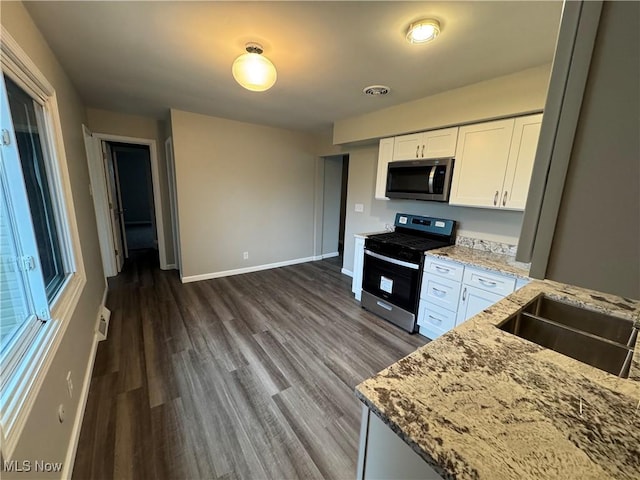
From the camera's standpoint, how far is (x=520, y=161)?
215 centimetres

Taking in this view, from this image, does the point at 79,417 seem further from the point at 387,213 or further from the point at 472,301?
the point at 387,213

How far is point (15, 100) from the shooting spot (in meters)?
1.45

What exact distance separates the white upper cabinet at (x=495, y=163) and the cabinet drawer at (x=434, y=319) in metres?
1.07

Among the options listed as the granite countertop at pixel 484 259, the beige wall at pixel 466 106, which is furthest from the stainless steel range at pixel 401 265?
the beige wall at pixel 466 106

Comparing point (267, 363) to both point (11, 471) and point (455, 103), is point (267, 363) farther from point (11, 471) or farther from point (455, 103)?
point (455, 103)

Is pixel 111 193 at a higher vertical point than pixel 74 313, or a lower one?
higher

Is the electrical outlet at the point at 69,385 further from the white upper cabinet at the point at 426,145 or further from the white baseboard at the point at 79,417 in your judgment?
the white upper cabinet at the point at 426,145

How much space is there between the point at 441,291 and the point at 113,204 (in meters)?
5.06

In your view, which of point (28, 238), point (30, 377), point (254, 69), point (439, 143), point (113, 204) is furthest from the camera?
point (113, 204)

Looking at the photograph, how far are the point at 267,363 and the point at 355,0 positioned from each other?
101 inches

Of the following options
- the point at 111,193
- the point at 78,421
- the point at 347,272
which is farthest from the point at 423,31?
the point at 111,193

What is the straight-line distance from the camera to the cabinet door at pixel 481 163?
2.25 m

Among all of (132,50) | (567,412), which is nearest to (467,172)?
(567,412)

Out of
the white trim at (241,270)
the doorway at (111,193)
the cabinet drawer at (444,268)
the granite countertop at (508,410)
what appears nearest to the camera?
the granite countertop at (508,410)
